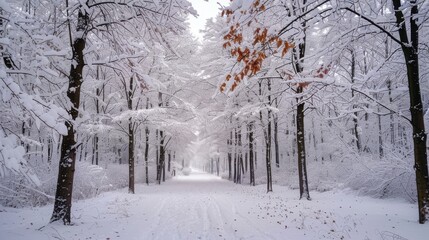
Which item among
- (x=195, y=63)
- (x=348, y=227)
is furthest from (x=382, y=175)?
(x=195, y=63)

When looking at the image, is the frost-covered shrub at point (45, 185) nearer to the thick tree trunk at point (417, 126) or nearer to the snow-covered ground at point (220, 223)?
the snow-covered ground at point (220, 223)

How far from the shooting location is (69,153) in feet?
22.8

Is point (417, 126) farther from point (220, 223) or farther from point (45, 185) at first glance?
point (45, 185)

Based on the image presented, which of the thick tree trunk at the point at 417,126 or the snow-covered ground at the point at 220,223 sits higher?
the thick tree trunk at the point at 417,126

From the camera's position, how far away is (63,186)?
272 inches

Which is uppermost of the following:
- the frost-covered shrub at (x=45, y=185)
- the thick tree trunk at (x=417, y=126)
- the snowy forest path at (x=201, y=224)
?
the thick tree trunk at (x=417, y=126)

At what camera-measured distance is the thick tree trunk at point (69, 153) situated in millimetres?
6809

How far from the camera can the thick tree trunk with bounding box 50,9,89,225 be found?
681cm

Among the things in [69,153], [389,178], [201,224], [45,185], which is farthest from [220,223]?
[45,185]

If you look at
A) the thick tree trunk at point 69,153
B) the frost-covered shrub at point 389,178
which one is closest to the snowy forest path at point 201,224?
the thick tree trunk at point 69,153

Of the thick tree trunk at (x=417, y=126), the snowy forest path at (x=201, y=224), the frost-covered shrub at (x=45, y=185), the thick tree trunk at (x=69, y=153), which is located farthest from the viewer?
the frost-covered shrub at (x=45, y=185)

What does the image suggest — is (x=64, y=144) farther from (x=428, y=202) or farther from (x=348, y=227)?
(x=428, y=202)

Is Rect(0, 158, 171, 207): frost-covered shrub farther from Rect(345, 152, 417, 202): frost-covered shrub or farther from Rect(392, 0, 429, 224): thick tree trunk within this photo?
Rect(345, 152, 417, 202): frost-covered shrub

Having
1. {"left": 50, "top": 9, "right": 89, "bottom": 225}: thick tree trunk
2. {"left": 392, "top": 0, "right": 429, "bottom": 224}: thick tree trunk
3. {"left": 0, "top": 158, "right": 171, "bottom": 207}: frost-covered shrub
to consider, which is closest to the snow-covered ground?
{"left": 50, "top": 9, "right": 89, "bottom": 225}: thick tree trunk
